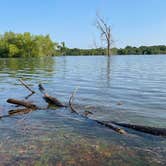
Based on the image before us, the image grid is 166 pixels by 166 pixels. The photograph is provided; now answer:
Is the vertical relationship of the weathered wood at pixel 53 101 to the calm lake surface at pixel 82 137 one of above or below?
above

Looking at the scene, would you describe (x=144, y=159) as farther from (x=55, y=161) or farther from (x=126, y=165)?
(x=55, y=161)

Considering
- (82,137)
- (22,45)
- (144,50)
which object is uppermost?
(22,45)

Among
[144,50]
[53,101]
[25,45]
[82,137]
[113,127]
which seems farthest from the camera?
[144,50]

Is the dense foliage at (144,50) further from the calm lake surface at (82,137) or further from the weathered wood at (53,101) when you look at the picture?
the calm lake surface at (82,137)

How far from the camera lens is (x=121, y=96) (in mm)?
15133

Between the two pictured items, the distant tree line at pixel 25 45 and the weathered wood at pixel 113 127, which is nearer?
the weathered wood at pixel 113 127

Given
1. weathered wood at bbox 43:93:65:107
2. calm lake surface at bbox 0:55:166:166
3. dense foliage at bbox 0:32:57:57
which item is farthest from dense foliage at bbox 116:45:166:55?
calm lake surface at bbox 0:55:166:166

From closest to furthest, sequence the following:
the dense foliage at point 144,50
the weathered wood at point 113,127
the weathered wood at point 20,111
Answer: the weathered wood at point 113,127, the weathered wood at point 20,111, the dense foliage at point 144,50

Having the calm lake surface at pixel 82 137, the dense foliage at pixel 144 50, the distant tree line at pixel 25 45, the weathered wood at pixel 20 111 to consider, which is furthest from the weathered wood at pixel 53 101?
the dense foliage at pixel 144 50

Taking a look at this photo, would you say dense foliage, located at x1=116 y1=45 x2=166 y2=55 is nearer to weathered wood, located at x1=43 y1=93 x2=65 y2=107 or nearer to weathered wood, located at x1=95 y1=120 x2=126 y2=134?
weathered wood, located at x1=43 y1=93 x2=65 y2=107

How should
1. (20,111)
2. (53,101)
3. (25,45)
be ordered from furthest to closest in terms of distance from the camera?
(25,45), (53,101), (20,111)

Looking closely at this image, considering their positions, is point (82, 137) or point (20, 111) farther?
point (20, 111)

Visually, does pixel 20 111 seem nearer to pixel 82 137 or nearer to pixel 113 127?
pixel 82 137

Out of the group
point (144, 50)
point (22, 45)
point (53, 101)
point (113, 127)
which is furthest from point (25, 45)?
point (113, 127)
